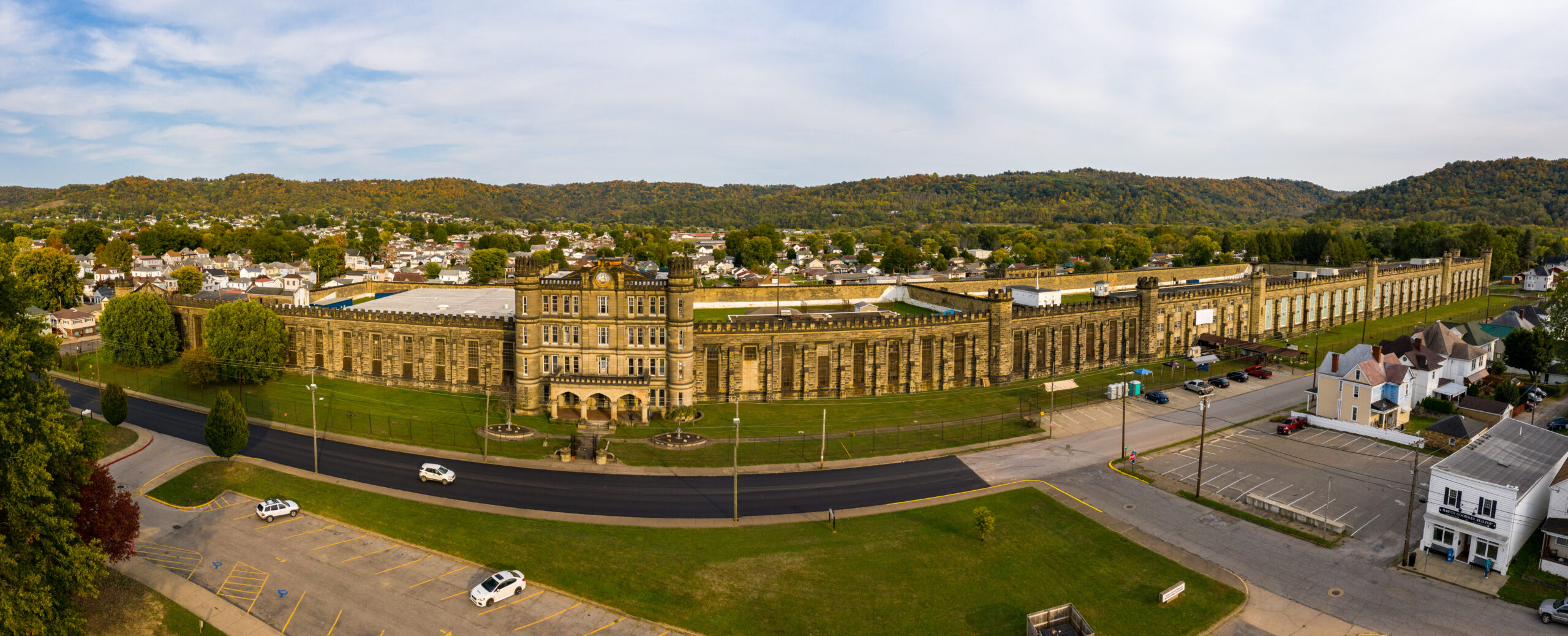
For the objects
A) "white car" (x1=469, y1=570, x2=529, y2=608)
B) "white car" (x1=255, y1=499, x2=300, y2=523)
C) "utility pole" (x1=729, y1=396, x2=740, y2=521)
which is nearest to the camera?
"white car" (x1=469, y1=570, x2=529, y2=608)

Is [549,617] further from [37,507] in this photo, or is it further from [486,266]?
[486,266]

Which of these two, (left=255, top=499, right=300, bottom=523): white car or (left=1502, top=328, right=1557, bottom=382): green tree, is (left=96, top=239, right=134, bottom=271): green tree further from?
(left=1502, top=328, right=1557, bottom=382): green tree

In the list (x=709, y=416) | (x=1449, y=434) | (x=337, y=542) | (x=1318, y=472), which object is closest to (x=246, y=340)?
(x=337, y=542)

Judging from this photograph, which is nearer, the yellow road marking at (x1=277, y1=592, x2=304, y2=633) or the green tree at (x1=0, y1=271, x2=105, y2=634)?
the green tree at (x1=0, y1=271, x2=105, y2=634)

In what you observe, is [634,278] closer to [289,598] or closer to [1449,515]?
[289,598]

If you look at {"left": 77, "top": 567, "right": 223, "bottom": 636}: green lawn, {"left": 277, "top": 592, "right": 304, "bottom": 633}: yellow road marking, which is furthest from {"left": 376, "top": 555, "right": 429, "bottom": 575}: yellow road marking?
{"left": 77, "top": 567, "right": 223, "bottom": 636}: green lawn

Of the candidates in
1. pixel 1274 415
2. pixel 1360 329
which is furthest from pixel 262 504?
pixel 1360 329

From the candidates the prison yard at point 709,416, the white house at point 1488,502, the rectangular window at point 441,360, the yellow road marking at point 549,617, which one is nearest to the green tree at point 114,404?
the prison yard at point 709,416
